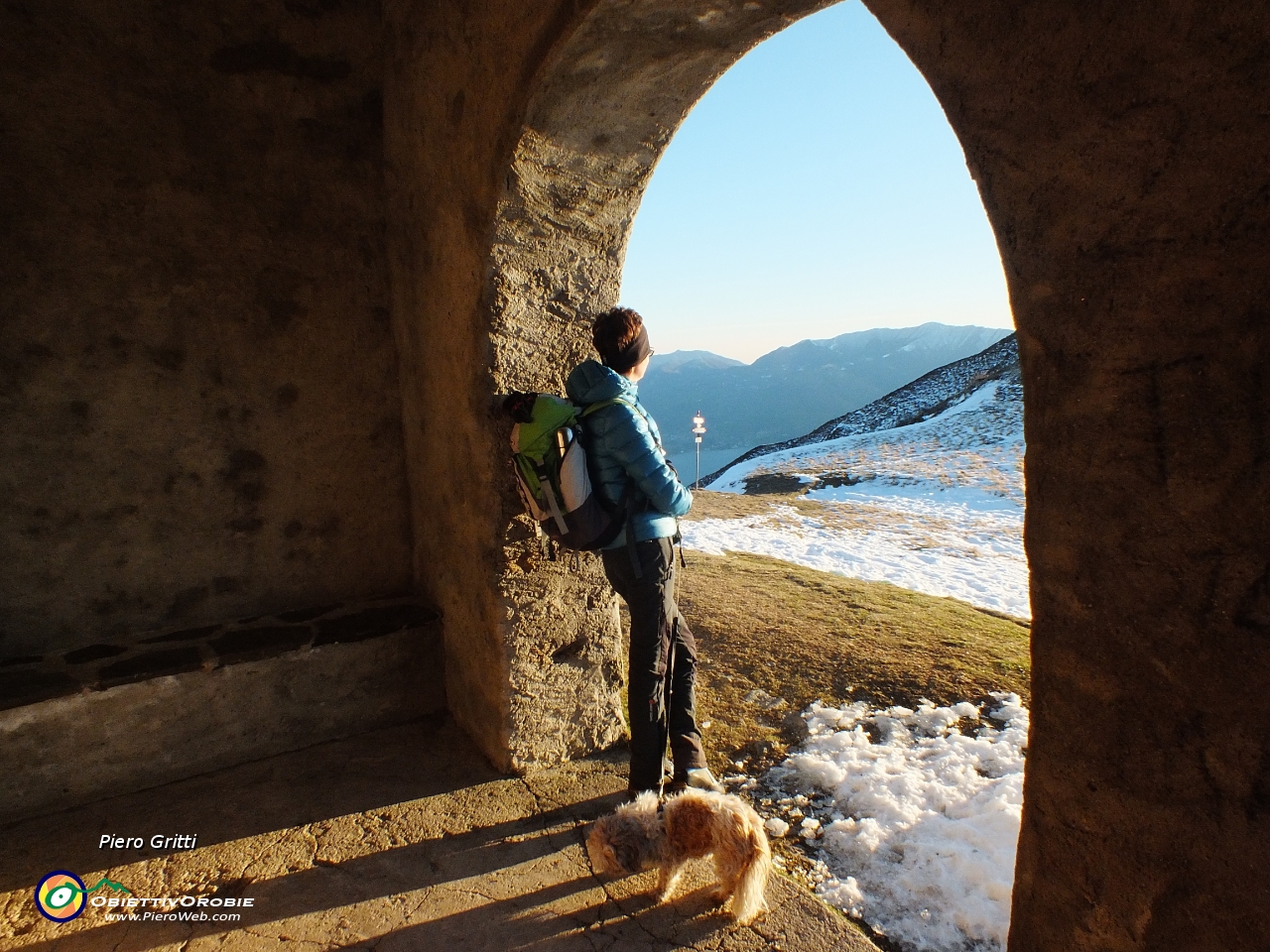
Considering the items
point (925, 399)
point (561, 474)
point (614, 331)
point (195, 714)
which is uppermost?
point (614, 331)

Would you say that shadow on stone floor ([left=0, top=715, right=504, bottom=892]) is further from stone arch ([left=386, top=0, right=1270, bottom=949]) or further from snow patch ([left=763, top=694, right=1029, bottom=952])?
stone arch ([left=386, top=0, right=1270, bottom=949])

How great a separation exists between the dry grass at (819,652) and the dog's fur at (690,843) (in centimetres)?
80

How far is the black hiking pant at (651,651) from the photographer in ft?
7.54

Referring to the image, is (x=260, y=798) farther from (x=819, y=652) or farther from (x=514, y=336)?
(x=819, y=652)

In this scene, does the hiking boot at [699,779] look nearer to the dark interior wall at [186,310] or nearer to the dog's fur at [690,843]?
the dog's fur at [690,843]

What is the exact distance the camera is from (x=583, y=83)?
2.11m

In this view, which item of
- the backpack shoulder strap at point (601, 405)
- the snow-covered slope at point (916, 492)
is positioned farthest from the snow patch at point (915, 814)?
the backpack shoulder strap at point (601, 405)

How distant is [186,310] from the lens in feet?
9.47

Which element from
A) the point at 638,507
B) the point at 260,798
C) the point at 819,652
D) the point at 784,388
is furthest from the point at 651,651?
the point at 784,388

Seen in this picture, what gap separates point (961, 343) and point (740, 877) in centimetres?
10572

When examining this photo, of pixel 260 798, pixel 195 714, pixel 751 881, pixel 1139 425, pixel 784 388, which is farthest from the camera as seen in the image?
pixel 784 388

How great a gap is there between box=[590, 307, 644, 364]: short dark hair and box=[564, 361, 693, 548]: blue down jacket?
0.09 m

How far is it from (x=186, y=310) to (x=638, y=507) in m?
2.06

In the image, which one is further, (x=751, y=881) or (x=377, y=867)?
(x=377, y=867)
